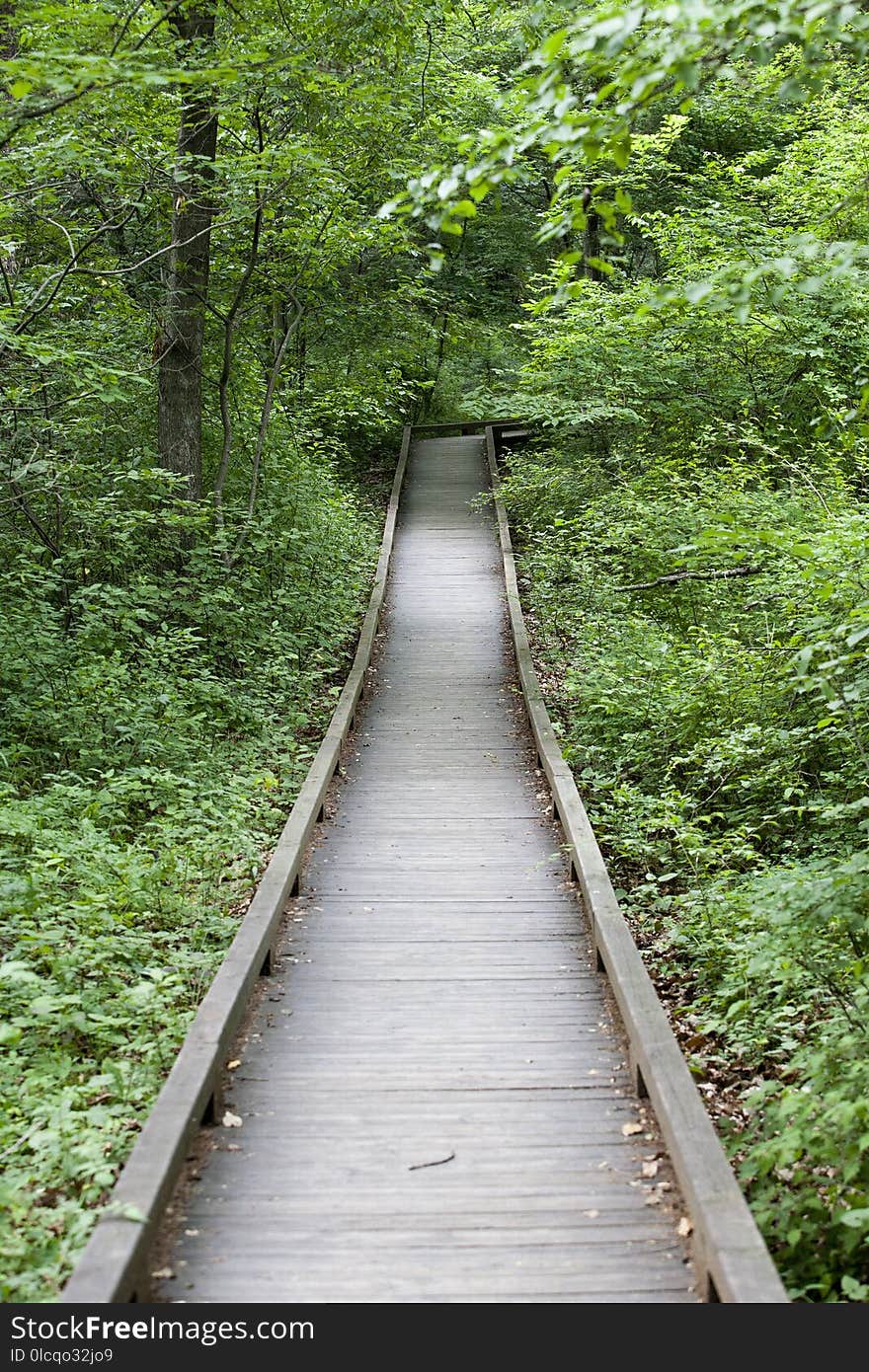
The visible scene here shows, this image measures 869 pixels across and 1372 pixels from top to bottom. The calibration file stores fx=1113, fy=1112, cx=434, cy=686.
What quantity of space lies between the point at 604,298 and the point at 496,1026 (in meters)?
11.5

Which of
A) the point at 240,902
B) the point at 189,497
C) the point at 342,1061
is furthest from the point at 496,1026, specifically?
the point at 189,497

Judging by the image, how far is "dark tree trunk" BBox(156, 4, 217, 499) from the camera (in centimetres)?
1047

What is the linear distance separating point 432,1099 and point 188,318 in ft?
29.6

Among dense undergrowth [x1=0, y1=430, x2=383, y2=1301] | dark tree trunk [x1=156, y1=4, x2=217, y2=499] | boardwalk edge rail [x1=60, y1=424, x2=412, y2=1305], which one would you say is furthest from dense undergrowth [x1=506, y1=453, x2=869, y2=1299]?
dark tree trunk [x1=156, y1=4, x2=217, y2=499]

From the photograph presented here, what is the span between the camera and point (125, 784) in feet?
26.0

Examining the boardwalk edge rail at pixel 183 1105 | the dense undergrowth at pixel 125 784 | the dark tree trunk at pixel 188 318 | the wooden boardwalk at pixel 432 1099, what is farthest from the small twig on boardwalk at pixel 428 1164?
the dark tree trunk at pixel 188 318

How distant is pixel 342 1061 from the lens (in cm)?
495

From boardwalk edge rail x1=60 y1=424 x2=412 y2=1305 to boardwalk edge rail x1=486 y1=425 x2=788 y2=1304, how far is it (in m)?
1.68

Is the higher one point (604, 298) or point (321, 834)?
point (604, 298)

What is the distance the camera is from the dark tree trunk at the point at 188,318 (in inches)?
412

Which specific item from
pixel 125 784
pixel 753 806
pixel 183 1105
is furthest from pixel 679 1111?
pixel 125 784

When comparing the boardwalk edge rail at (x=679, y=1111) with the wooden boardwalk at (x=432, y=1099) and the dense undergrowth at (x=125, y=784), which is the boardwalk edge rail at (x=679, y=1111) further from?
the dense undergrowth at (x=125, y=784)
